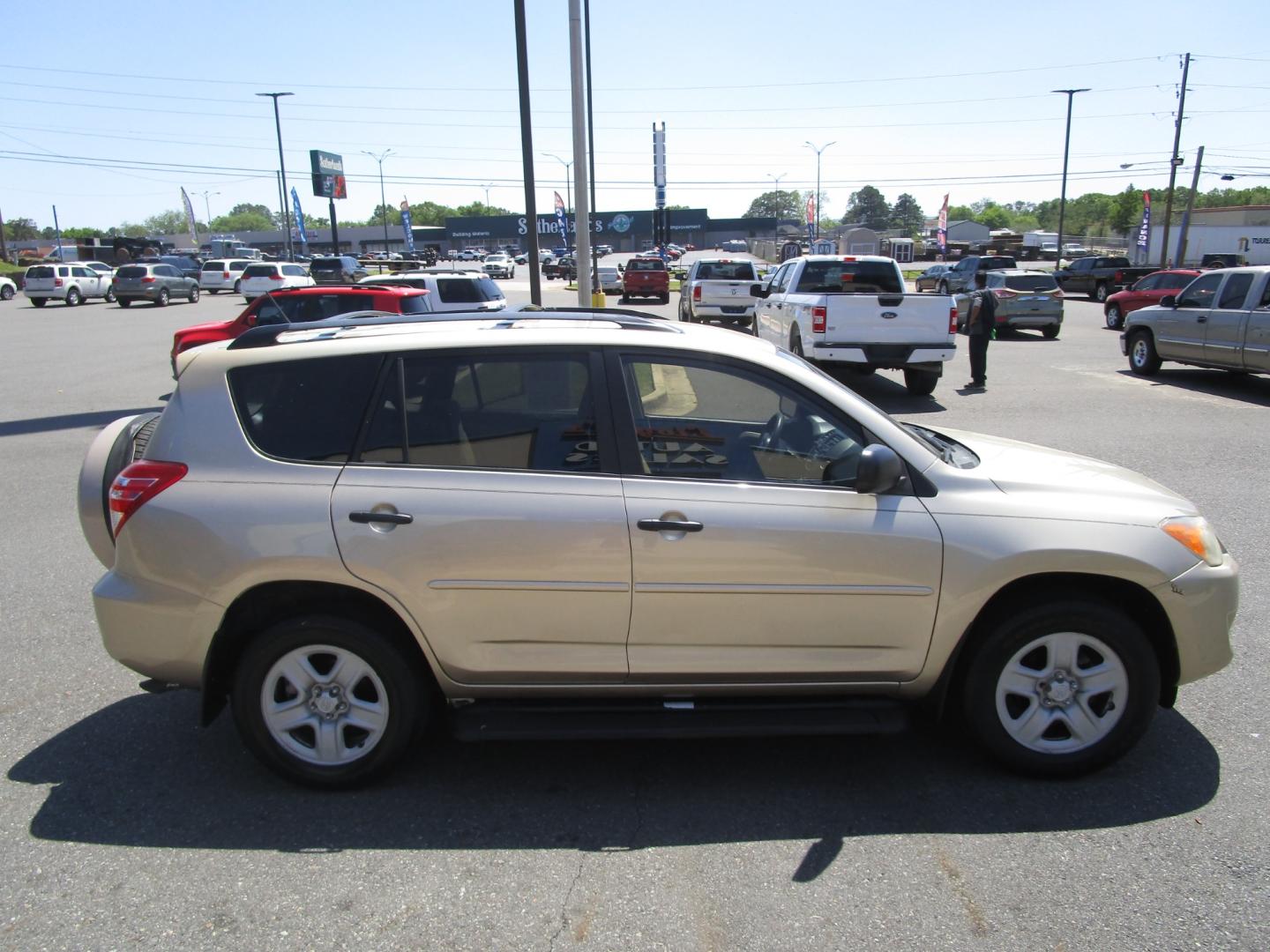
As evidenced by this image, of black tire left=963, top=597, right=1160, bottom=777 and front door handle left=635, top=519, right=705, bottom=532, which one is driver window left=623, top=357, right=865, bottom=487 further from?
black tire left=963, top=597, right=1160, bottom=777

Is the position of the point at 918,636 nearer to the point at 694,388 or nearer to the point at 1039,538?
the point at 1039,538

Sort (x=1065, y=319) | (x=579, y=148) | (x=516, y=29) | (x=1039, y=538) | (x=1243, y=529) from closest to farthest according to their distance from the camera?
(x=1039, y=538) < (x=1243, y=529) < (x=516, y=29) < (x=579, y=148) < (x=1065, y=319)

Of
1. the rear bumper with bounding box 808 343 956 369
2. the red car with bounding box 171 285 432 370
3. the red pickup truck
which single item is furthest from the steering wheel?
the red pickup truck

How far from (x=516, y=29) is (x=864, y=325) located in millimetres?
7423

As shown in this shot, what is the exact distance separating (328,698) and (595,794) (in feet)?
3.56

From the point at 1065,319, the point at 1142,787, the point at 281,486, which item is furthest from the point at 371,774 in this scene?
the point at 1065,319

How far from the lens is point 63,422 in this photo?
11.9 m

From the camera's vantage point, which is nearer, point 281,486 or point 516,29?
point 281,486

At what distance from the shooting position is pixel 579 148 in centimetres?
1591

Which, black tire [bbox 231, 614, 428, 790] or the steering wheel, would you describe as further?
the steering wheel

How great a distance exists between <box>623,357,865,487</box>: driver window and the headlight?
4.09 feet

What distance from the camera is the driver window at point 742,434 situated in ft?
11.6

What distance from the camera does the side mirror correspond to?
3344 mm

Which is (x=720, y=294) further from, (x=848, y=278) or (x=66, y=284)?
(x=66, y=284)
